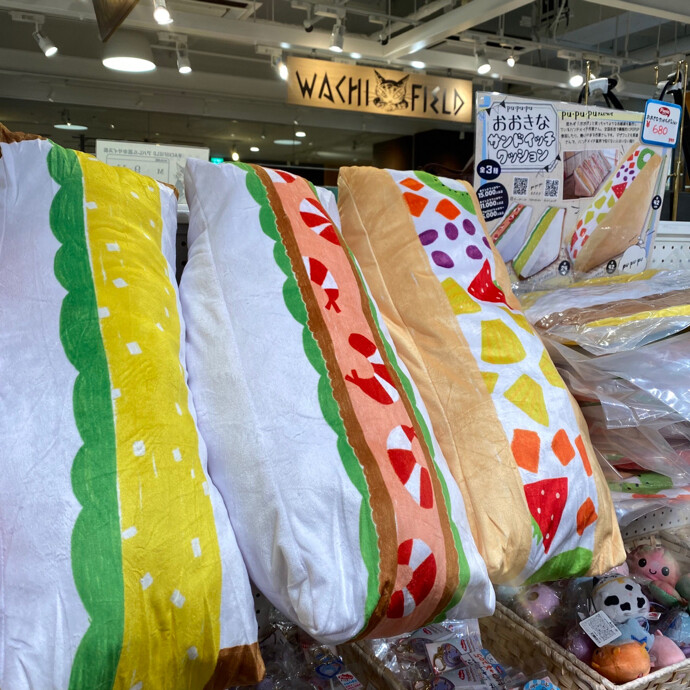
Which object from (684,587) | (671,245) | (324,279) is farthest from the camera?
(671,245)

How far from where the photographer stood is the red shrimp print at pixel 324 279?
88 centimetres

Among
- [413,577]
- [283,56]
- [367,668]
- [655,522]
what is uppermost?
[283,56]

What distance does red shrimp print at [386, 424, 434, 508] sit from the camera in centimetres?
77

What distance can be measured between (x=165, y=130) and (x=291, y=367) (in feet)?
21.2

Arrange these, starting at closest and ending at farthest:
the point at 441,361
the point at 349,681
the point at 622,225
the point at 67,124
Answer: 1. the point at 441,361
2. the point at 349,681
3. the point at 622,225
4. the point at 67,124

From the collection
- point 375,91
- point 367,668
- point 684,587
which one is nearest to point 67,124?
point 375,91

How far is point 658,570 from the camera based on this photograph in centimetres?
135

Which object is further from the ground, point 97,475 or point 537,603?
point 97,475

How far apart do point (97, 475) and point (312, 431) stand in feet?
0.72

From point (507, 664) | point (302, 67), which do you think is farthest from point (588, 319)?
point (302, 67)

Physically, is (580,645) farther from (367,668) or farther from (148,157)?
(148,157)

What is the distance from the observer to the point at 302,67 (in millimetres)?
4520

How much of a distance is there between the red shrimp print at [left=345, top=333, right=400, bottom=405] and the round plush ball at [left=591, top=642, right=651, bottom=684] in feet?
2.06

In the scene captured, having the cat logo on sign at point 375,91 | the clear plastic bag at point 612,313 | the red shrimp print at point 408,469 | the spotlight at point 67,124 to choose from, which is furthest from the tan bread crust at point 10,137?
the spotlight at point 67,124
